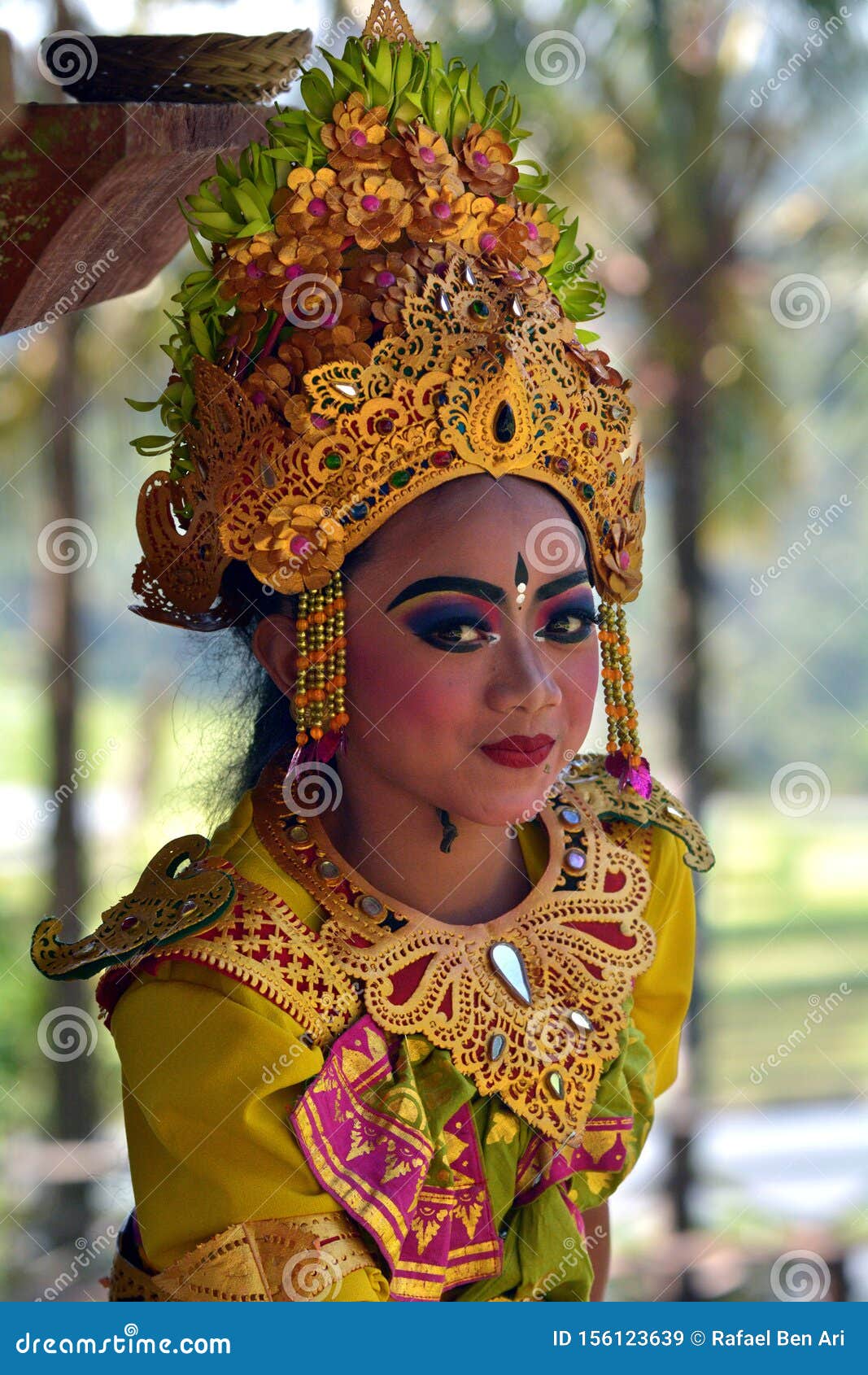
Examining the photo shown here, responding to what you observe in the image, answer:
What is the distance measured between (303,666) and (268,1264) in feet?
2.21

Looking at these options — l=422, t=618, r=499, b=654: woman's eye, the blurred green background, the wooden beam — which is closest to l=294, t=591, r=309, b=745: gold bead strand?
l=422, t=618, r=499, b=654: woman's eye

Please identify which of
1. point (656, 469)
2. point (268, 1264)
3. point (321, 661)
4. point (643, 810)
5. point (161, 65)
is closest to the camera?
point (268, 1264)

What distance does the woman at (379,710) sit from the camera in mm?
1614

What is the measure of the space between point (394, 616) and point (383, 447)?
20 centimetres

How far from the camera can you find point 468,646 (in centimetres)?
163

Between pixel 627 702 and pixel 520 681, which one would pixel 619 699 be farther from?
pixel 520 681

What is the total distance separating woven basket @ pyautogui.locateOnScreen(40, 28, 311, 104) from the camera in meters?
1.79

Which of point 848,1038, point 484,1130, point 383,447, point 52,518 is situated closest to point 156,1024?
point 484,1130

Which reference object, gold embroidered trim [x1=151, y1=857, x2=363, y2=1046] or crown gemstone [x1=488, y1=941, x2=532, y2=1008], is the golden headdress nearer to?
gold embroidered trim [x1=151, y1=857, x2=363, y2=1046]

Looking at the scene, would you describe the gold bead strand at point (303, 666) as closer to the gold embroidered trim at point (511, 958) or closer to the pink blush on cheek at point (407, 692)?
the pink blush on cheek at point (407, 692)

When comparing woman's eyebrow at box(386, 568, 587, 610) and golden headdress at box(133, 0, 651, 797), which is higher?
golden headdress at box(133, 0, 651, 797)

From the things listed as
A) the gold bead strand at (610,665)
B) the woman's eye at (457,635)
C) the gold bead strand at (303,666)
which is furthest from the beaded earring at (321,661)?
the gold bead strand at (610,665)

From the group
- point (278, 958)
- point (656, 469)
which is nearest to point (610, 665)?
point (278, 958)

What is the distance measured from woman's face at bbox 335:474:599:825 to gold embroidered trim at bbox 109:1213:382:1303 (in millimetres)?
507
